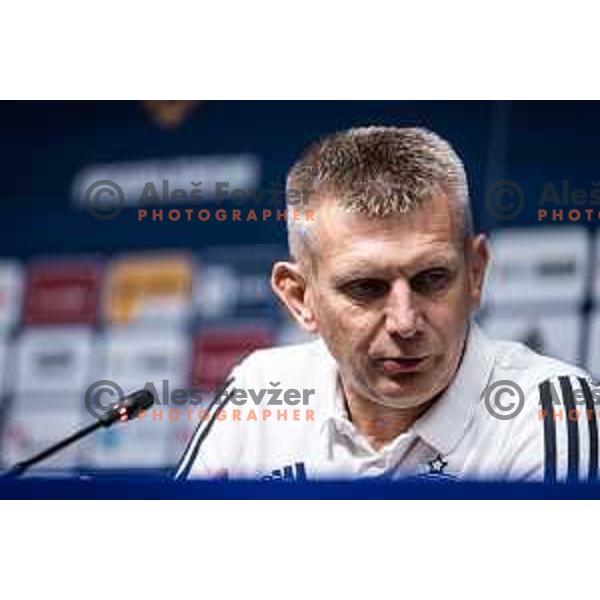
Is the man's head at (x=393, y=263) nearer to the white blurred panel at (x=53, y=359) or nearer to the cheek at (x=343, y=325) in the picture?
the cheek at (x=343, y=325)

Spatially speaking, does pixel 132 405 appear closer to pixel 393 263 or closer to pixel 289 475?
pixel 289 475

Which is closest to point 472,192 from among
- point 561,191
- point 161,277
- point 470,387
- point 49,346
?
point 561,191

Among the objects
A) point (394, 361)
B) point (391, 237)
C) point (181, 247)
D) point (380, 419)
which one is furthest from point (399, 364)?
point (181, 247)

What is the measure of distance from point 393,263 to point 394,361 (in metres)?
Answer: 0.19

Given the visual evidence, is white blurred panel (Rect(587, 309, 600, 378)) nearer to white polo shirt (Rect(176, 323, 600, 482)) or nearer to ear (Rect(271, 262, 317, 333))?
white polo shirt (Rect(176, 323, 600, 482))

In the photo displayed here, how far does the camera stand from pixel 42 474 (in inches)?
104

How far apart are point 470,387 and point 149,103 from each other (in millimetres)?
929

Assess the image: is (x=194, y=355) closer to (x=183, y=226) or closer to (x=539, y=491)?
(x=183, y=226)

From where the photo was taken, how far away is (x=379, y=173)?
2432 millimetres

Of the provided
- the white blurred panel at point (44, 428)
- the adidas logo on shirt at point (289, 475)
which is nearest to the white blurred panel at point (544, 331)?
the adidas logo on shirt at point (289, 475)

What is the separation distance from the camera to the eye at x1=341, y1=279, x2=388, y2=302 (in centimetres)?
243

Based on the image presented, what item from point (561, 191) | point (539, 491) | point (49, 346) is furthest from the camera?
point (49, 346)

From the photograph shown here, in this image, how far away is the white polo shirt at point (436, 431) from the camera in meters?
2.47

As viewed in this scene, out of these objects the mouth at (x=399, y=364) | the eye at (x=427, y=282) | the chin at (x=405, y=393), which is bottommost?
the chin at (x=405, y=393)
